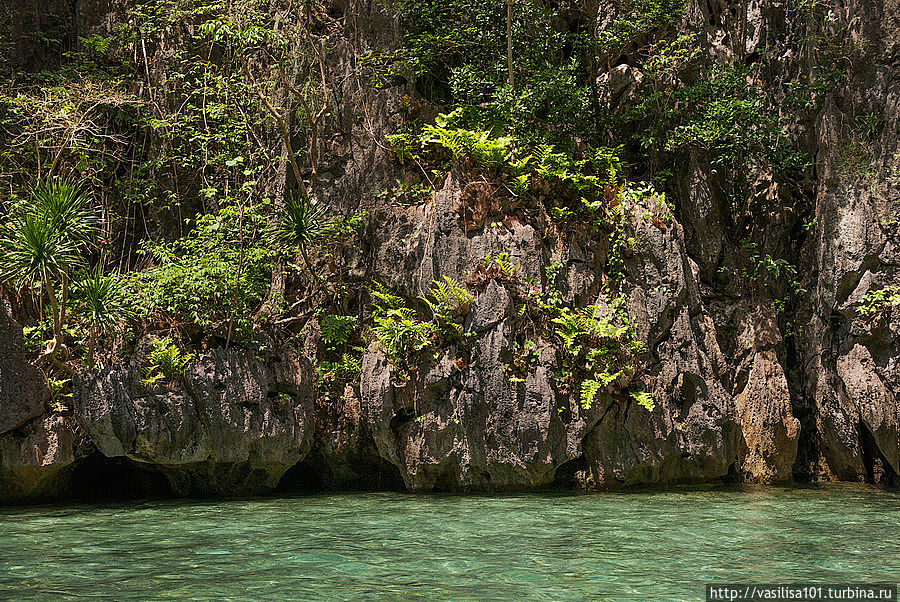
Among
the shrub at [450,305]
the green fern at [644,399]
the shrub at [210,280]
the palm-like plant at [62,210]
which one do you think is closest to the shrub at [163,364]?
the shrub at [210,280]

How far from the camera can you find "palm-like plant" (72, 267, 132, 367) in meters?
10.7

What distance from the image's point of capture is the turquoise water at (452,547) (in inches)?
222

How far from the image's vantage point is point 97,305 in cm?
1076

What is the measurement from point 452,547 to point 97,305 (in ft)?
21.4

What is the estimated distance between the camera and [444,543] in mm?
7383

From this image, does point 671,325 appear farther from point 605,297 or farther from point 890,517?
point 890,517

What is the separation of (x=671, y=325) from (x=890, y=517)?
447cm

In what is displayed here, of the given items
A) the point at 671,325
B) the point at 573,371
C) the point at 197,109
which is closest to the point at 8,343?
the point at 197,109

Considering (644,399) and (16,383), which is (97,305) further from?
(644,399)

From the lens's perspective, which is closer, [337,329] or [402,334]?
[402,334]

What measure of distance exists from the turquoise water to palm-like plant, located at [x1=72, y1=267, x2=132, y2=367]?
2.50 m

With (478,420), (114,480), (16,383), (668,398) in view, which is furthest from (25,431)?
(668,398)

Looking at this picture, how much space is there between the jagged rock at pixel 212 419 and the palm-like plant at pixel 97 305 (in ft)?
2.11

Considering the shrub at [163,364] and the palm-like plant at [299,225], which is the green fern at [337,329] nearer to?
the palm-like plant at [299,225]
